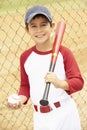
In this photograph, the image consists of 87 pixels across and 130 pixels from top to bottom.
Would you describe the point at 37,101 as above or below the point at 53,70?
below

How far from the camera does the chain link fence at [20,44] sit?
14.5 ft

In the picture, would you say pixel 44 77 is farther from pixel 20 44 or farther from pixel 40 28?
pixel 20 44

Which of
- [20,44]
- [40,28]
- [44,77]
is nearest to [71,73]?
[44,77]

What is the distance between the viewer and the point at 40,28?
2434 millimetres

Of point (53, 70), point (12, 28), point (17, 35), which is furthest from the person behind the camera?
point (12, 28)

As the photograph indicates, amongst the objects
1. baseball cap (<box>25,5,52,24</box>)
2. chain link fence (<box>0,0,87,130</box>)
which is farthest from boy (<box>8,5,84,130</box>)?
chain link fence (<box>0,0,87,130</box>)

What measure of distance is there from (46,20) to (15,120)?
7.09 ft

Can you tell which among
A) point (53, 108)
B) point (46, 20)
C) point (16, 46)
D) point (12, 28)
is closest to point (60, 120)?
point (53, 108)

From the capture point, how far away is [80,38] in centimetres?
773

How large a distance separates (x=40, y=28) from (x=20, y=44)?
5212mm

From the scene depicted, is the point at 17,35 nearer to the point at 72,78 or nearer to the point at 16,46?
the point at 16,46

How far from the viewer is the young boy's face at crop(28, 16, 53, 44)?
7.98 feet

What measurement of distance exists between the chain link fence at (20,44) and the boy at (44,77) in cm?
144

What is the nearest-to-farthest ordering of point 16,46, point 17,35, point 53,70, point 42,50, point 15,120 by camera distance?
point 53,70 < point 42,50 < point 15,120 < point 16,46 < point 17,35
